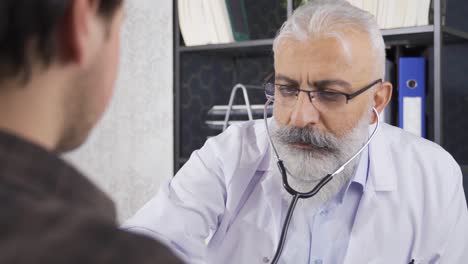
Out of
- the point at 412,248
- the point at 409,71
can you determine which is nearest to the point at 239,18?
the point at 409,71

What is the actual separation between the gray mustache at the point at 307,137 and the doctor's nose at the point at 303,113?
0.6 inches

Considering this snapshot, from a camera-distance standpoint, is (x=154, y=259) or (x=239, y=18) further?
(x=239, y=18)

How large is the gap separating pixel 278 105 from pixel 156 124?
1042 millimetres

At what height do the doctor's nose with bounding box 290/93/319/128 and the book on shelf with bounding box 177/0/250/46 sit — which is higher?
the book on shelf with bounding box 177/0/250/46

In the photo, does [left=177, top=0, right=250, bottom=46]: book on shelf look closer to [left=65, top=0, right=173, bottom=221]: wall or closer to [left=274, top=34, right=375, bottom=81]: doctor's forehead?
[left=65, top=0, right=173, bottom=221]: wall

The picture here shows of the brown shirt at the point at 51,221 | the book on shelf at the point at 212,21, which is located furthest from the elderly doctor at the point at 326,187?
the brown shirt at the point at 51,221

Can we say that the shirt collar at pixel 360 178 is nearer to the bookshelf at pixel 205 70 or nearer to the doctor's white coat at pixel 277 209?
the doctor's white coat at pixel 277 209

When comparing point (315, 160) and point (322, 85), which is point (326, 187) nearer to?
point (315, 160)

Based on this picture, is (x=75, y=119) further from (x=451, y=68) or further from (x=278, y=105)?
(x=451, y=68)

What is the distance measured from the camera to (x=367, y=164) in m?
1.56

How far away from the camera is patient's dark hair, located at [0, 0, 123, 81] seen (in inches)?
15.4

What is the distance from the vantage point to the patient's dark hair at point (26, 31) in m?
0.39

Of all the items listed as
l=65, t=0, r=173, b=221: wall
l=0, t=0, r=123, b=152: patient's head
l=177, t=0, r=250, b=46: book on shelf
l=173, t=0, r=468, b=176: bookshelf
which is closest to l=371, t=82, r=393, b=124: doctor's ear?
l=173, t=0, r=468, b=176: bookshelf

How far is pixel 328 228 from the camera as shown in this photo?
146 centimetres
